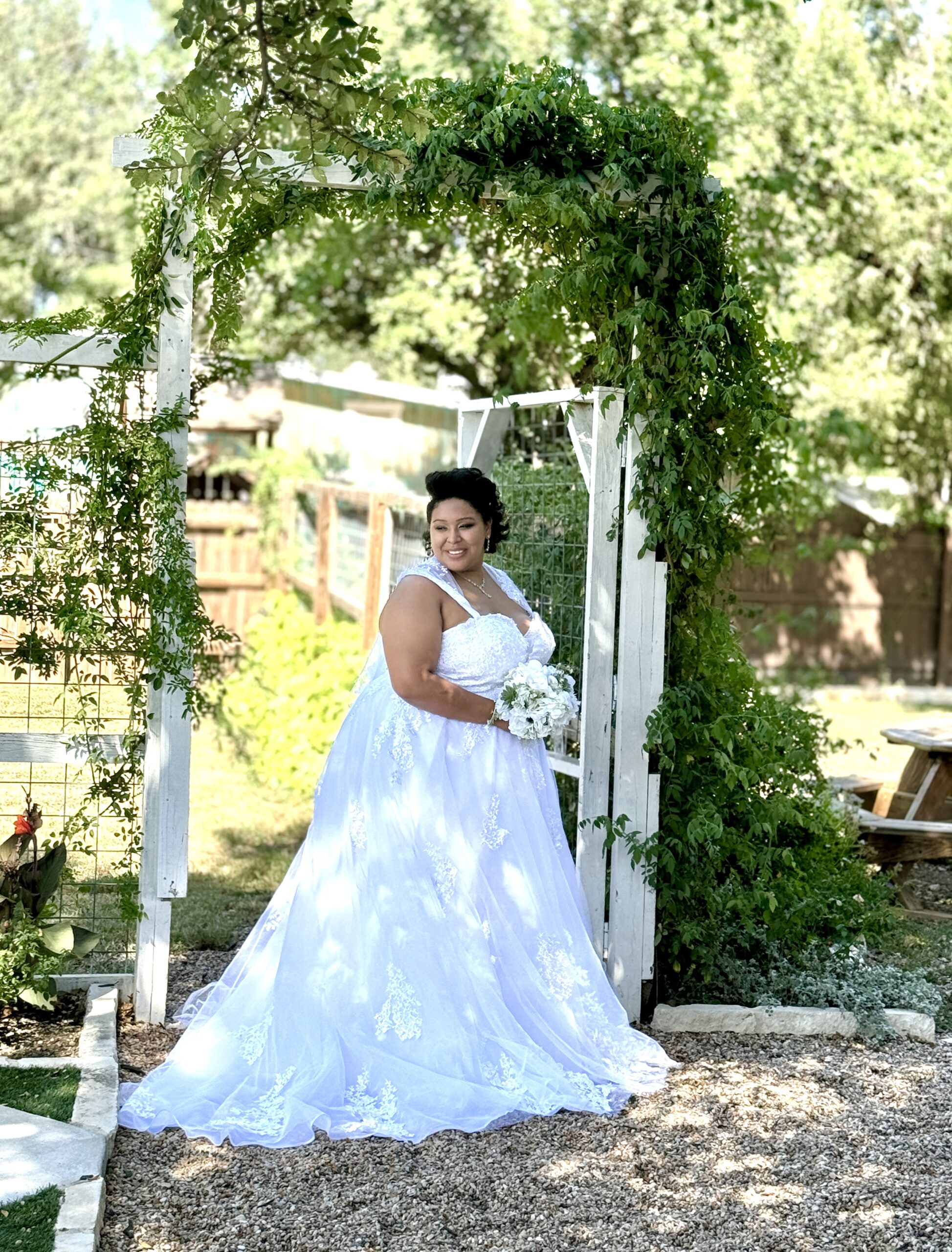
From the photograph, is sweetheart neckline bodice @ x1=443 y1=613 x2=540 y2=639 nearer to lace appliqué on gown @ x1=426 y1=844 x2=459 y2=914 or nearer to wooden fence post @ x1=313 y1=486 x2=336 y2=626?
lace appliqué on gown @ x1=426 y1=844 x2=459 y2=914

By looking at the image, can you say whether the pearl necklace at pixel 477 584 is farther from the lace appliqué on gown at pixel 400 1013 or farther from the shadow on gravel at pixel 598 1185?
the shadow on gravel at pixel 598 1185

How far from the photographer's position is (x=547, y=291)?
551 cm

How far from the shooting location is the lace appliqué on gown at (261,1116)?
4.07 meters

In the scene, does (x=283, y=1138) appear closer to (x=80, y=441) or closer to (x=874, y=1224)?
(x=874, y=1224)

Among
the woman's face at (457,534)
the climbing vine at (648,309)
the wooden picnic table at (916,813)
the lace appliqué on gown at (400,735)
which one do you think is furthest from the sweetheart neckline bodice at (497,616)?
the wooden picnic table at (916,813)

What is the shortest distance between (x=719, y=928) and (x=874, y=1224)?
198 cm

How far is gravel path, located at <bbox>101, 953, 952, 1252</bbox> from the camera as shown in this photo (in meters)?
3.52

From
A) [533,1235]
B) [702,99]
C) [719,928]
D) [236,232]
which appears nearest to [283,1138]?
[533,1235]

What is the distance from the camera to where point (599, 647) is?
5234mm

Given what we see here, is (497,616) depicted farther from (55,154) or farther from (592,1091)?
(55,154)

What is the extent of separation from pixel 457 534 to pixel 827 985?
7.56ft

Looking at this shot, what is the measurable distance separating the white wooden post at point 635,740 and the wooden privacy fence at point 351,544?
210 cm

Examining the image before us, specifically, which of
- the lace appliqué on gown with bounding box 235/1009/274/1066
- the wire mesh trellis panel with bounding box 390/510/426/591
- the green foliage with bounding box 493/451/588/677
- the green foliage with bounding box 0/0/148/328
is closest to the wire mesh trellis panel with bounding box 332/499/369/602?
the wire mesh trellis panel with bounding box 390/510/426/591

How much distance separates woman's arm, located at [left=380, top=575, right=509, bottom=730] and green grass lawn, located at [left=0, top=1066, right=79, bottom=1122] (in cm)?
158
